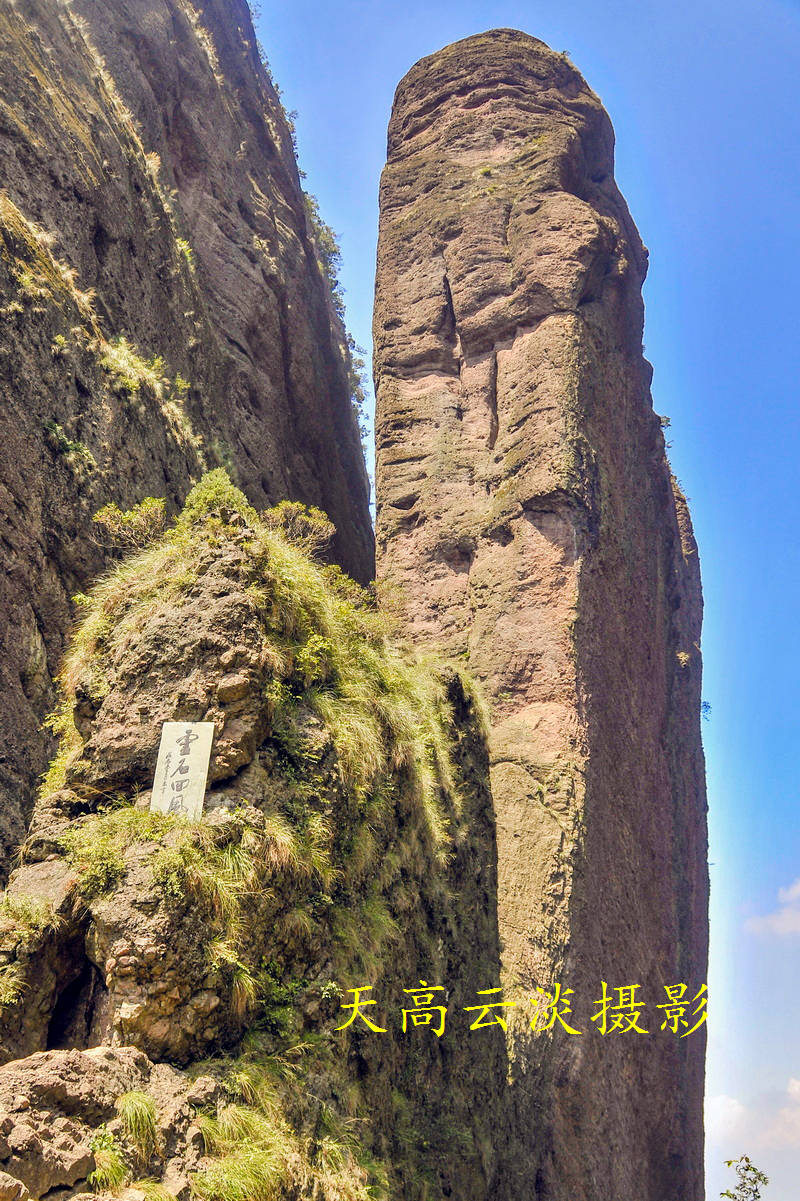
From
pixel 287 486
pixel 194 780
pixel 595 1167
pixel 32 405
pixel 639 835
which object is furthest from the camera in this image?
pixel 287 486

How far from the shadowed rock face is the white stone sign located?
614cm

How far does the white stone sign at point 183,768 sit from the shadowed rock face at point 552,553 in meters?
6.14

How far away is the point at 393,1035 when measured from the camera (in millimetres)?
7938

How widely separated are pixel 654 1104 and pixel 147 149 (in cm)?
1655

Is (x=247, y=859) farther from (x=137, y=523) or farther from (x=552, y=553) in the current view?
(x=552, y=553)

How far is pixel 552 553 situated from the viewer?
45.8 ft

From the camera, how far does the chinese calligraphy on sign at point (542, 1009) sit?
26.9 feet

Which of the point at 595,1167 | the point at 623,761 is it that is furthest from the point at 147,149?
the point at 595,1167

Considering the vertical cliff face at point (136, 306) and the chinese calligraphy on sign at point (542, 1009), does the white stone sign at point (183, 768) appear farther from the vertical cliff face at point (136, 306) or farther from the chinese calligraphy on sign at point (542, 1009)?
the vertical cliff face at point (136, 306)

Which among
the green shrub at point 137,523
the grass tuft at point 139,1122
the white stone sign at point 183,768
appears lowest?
the grass tuft at point 139,1122

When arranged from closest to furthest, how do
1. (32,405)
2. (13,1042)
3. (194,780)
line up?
(13,1042) < (194,780) < (32,405)

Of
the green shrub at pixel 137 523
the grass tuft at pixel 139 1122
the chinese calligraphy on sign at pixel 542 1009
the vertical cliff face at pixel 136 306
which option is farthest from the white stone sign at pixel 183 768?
the green shrub at pixel 137 523

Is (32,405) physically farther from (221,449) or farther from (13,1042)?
(13,1042)

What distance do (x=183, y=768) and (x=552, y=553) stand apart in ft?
27.6
